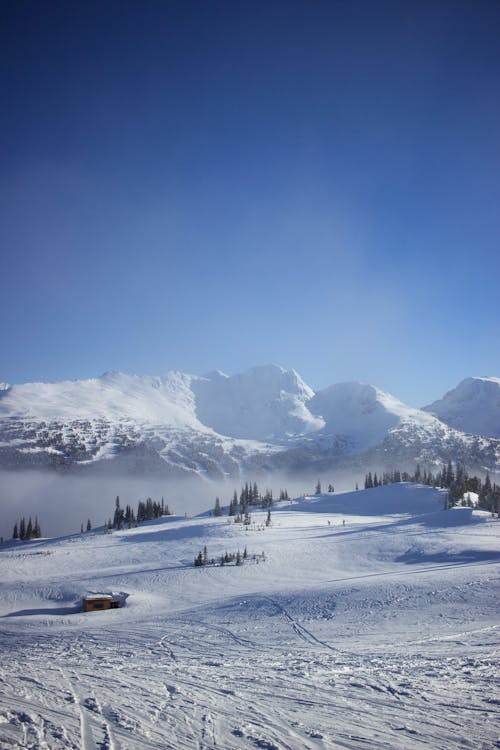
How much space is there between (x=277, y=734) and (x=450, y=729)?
131 inches

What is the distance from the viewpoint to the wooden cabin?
30.7 meters

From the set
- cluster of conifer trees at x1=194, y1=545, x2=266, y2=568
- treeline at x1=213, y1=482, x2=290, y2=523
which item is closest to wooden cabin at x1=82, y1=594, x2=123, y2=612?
cluster of conifer trees at x1=194, y1=545, x2=266, y2=568

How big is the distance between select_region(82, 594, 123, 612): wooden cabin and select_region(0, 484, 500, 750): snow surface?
1751mm

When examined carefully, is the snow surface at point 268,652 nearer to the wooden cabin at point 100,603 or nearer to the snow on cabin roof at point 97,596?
the snow on cabin roof at point 97,596

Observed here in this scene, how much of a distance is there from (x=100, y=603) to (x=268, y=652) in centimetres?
1891

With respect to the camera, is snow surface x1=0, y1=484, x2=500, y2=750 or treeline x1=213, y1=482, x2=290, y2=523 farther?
treeline x1=213, y1=482, x2=290, y2=523

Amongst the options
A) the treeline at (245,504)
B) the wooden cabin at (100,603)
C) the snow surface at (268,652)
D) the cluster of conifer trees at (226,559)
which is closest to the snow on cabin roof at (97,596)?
the wooden cabin at (100,603)

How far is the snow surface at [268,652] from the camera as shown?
29.4 ft

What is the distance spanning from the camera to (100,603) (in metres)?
30.9

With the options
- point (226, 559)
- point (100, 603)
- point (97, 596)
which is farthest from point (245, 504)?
point (100, 603)

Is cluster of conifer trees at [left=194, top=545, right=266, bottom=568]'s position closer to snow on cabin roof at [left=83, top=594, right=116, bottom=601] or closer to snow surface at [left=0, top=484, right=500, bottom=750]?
snow surface at [left=0, top=484, right=500, bottom=750]

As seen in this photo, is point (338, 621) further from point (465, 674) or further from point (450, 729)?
point (450, 729)

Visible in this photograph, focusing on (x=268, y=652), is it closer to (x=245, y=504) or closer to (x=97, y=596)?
(x=97, y=596)

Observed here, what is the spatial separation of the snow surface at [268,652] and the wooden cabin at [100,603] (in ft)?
5.74
